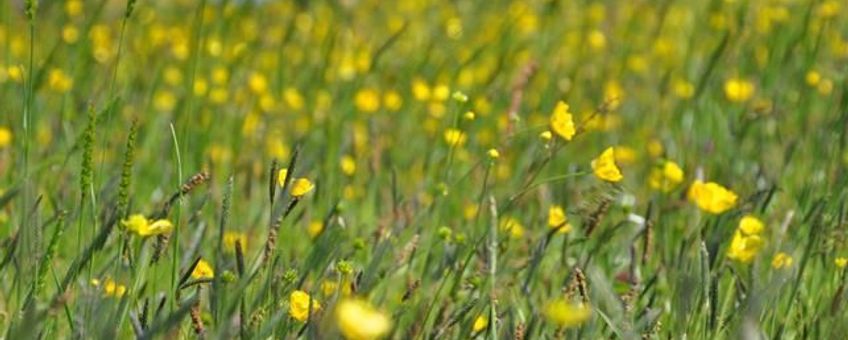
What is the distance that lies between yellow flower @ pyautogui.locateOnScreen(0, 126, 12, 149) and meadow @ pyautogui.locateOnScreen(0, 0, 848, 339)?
0.04ft

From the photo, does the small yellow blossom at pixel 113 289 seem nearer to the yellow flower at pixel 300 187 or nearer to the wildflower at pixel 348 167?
the yellow flower at pixel 300 187

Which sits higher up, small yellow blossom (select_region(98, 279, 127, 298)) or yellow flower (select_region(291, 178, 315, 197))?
yellow flower (select_region(291, 178, 315, 197))

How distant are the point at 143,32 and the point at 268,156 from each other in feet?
4.15

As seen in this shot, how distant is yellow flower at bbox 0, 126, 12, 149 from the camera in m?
3.42

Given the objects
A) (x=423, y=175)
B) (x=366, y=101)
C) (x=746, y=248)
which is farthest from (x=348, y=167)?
(x=746, y=248)

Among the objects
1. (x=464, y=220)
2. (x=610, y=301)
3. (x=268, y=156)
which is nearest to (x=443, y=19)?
(x=268, y=156)

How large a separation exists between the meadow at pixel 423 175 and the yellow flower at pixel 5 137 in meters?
0.01

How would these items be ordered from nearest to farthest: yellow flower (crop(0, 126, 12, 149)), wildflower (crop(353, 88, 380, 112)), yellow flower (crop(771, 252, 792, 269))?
yellow flower (crop(771, 252, 792, 269))
yellow flower (crop(0, 126, 12, 149))
wildflower (crop(353, 88, 380, 112))

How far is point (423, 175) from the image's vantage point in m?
3.64

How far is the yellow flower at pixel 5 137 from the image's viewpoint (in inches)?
135

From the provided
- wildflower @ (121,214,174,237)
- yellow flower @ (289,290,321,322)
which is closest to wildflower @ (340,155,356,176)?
yellow flower @ (289,290,321,322)

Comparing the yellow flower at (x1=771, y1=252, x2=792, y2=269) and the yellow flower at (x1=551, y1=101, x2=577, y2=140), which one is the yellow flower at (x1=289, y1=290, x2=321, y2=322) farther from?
the yellow flower at (x1=771, y1=252, x2=792, y2=269)

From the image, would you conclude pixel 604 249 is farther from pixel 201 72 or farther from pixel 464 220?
pixel 201 72

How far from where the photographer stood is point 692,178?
3461mm
